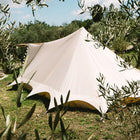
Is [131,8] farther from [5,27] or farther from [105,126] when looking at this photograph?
[105,126]

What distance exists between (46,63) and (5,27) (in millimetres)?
5076

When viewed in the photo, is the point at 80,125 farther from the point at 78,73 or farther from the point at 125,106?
the point at 125,106

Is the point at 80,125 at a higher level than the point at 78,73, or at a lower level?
lower

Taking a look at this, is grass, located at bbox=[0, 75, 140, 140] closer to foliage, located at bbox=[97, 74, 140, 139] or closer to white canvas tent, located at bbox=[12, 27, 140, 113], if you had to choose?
white canvas tent, located at bbox=[12, 27, 140, 113]

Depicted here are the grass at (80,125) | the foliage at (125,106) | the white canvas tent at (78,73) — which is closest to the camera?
the foliage at (125,106)

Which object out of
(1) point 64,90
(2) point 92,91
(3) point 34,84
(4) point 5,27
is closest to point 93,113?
(2) point 92,91

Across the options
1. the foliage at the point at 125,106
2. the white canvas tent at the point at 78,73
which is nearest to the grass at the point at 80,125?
the white canvas tent at the point at 78,73

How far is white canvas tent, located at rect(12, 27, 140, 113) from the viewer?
5324mm

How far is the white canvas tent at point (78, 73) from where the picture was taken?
532cm

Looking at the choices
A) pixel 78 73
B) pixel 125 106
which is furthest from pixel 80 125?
pixel 125 106

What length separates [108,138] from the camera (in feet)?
13.2

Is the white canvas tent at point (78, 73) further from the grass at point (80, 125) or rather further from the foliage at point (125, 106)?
the foliage at point (125, 106)

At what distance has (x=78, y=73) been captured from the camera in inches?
225

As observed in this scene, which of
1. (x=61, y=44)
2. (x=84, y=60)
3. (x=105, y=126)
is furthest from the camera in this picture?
(x=61, y=44)
